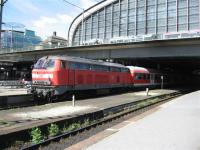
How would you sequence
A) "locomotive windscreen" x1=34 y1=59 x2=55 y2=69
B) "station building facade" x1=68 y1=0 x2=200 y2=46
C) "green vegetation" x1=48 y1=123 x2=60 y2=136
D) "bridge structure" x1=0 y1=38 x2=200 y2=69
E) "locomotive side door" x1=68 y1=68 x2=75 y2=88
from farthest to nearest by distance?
"station building facade" x1=68 y1=0 x2=200 y2=46
"bridge structure" x1=0 y1=38 x2=200 y2=69
"locomotive side door" x1=68 y1=68 x2=75 y2=88
"locomotive windscreen" x1=34 y1=59 x2=55 y2=69
"green vegetation" x1=48 y1=123 x2=60 y2=136

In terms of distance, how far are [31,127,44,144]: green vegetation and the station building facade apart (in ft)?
167

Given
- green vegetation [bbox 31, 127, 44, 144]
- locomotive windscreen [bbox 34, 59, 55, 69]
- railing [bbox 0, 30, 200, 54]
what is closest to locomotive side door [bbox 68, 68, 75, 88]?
locomotive windscreen [bbox 34, 59, 55, 69]

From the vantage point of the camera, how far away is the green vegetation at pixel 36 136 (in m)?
11.0

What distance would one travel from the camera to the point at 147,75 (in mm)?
44969

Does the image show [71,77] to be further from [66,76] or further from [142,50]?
[142,50]

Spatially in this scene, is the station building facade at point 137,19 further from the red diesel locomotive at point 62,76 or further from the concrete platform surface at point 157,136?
the concrete platform surface at point 157,136

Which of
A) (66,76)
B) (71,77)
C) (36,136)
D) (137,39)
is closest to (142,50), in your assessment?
(137,39)

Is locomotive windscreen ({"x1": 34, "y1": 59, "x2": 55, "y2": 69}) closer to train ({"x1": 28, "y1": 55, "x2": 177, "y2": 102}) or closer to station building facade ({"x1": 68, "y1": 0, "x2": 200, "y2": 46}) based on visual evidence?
train ({"x1": 28, "y1": 55, "x2": 177, "y2": 102})

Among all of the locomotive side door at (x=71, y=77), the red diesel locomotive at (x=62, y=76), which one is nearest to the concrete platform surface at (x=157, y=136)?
the red diesel locomotive at (x=62, y=76)

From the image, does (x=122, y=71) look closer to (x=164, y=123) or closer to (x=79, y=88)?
(x=79, y=88)

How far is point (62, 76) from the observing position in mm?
24453

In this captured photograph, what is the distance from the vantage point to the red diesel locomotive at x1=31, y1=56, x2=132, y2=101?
2398 cm

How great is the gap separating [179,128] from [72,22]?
8503 cm

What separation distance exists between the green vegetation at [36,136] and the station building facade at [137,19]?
2003 inches
